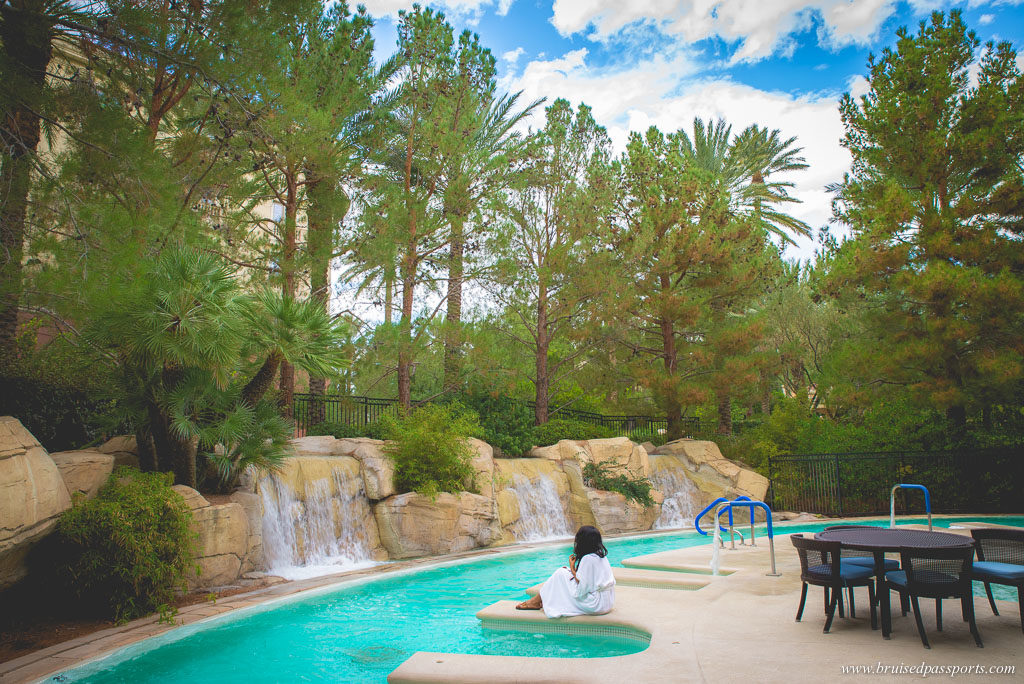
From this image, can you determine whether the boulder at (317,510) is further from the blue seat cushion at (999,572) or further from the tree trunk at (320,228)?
the blue seat cushion at (999,572)

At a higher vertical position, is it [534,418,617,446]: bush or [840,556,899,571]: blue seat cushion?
[534,418,617,446]: bush

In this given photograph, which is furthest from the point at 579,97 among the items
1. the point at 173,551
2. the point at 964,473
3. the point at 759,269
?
the point at 173,551

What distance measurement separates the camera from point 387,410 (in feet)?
58.8

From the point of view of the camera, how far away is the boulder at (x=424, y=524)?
1173cm

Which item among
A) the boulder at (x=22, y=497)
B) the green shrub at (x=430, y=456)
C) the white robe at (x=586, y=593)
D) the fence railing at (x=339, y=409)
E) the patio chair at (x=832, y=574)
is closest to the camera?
the patio chair at (x=832, y=574)

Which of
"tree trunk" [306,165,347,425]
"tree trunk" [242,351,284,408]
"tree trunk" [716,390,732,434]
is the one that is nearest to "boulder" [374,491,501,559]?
"tree trunk" [242,351,284,408]

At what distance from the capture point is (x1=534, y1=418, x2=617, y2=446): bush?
18.3 metres

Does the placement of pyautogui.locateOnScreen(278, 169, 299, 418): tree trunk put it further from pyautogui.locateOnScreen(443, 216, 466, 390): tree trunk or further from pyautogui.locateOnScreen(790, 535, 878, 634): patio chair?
pyautogui.locateOnScreen(790, 535, 878, 634): patio chair

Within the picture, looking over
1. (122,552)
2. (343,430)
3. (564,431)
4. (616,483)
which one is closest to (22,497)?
(122,552)

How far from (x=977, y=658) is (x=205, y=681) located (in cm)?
604

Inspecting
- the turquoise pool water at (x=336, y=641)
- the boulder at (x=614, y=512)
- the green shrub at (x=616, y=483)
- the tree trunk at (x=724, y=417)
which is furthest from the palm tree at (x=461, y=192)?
the tree trunk at (x=724, y=417)

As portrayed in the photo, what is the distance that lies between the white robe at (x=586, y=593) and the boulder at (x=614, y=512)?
9.16 m

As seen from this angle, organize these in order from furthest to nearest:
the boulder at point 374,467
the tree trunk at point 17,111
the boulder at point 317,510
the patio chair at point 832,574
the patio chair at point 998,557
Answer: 1. the boulder at point 374,467
2. the boulder at point 317,510
3. the tree trunk at point 17,111
4. the patio chair at point 832,574
5. the patio chair at point 998,557

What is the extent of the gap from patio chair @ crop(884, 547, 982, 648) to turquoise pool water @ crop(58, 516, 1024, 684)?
7.74 ft
